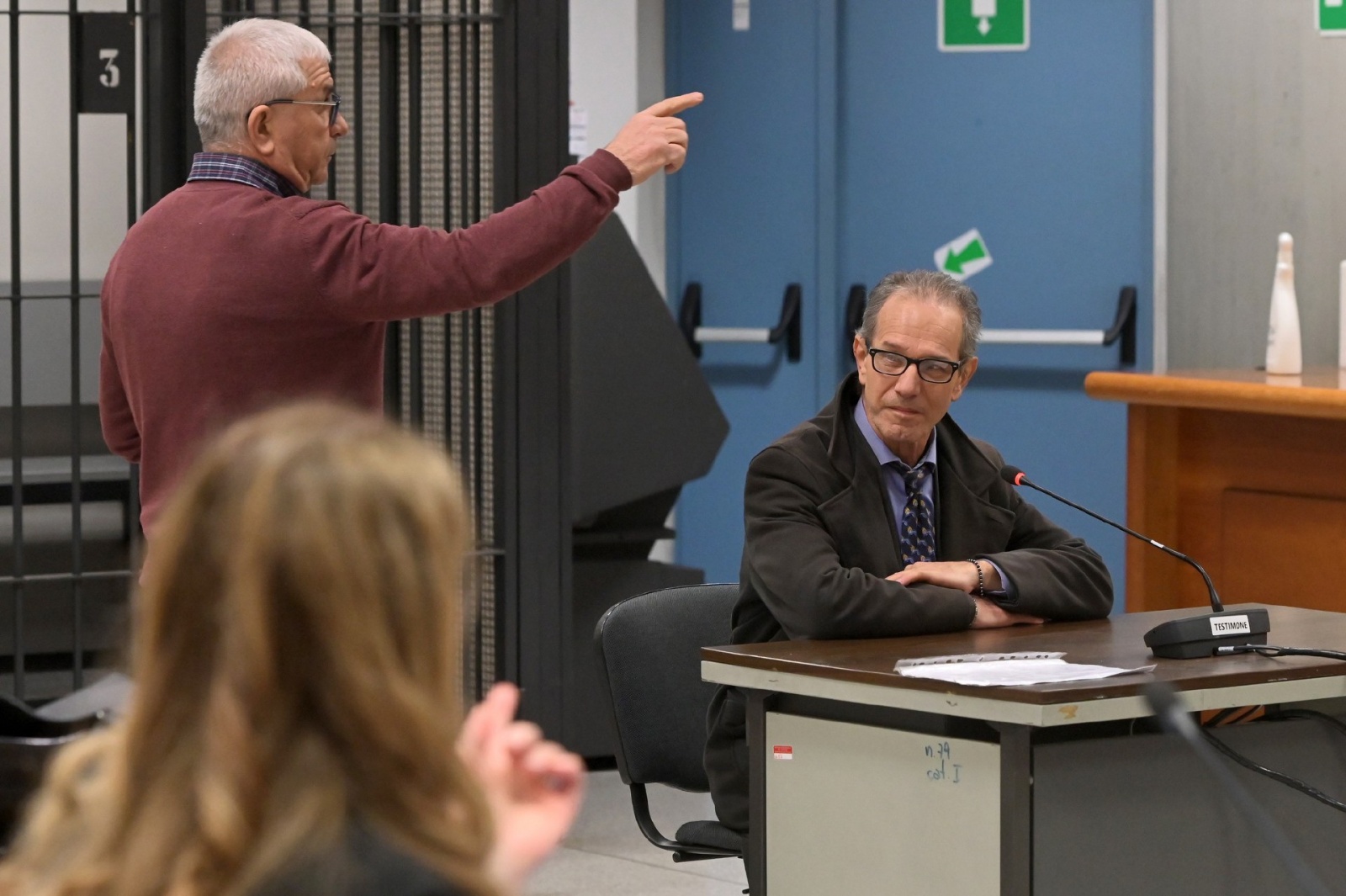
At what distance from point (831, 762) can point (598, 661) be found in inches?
22.4

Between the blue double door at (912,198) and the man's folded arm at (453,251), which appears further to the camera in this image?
the blue double door at (912,198)

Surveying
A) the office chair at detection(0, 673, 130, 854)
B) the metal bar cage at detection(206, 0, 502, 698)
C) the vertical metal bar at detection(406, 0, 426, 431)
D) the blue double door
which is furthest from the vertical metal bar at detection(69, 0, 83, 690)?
the blue double door

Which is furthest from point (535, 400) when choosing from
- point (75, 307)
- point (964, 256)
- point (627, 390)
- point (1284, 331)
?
point (964, 256)

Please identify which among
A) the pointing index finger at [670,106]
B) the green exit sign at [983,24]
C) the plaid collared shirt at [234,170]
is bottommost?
the plaid collared shirt at [234,170]

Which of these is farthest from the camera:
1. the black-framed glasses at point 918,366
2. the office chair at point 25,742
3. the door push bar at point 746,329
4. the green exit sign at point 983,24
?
the door push bar at point 746,329

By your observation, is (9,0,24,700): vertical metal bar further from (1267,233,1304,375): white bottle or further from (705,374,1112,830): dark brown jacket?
(1267,233,1304,375): white bottle

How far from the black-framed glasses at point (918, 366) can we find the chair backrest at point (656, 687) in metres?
0.48

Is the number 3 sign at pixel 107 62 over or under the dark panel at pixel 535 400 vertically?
over

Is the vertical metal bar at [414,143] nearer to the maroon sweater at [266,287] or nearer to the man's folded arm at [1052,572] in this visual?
the maroon sweater at [266,287]

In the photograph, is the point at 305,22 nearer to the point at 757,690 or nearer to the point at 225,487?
the point at 757,690

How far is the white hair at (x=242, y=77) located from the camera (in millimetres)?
2557

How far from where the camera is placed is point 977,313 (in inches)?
112

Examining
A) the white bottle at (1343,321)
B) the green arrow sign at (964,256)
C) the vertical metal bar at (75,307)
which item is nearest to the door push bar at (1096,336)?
the green arrow sign at (964,256)

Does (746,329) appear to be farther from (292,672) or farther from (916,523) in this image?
(292,672)
